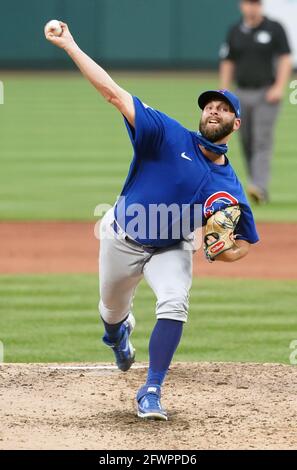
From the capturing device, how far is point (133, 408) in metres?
5.82

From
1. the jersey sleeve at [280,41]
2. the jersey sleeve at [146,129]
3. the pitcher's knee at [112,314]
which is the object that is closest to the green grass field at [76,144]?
the jersey sleeve at [280,41]

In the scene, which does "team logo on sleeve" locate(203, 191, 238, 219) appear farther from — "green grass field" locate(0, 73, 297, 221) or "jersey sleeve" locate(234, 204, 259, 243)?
"green grass field" locate(0, 73, 297, 221)

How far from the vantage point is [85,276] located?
984cm

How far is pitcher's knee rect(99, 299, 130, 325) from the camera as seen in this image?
20.4 feet

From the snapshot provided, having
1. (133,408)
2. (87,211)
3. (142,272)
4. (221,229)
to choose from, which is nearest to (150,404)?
(133,408)

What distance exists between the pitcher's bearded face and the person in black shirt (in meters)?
7.46

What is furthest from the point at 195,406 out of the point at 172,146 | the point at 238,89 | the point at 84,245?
the point at 238,89

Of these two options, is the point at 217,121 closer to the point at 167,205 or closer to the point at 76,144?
the point at 167,205

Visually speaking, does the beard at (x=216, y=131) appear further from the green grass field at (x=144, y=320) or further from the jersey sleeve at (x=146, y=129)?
the green grass field at (x=144, y=320)

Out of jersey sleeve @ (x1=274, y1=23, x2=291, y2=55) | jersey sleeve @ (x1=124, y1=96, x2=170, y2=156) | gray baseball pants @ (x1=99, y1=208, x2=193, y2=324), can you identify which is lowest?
gray baseball pants @ (x1=99, y1=208, x2=193, y2=324)

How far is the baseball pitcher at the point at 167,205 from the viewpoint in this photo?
5594 mm

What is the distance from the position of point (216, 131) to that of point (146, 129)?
379 millimetres

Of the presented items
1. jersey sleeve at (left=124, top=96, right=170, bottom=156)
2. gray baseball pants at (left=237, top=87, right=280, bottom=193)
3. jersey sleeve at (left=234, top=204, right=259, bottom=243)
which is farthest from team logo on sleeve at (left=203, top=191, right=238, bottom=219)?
gray baseball pants at (left=237, top=87, right=280, bottom=193)

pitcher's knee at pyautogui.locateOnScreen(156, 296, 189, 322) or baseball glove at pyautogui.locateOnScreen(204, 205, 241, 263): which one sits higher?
baseball glove at pyautogui.locateOnScreen(204, 205, 241, 263)
